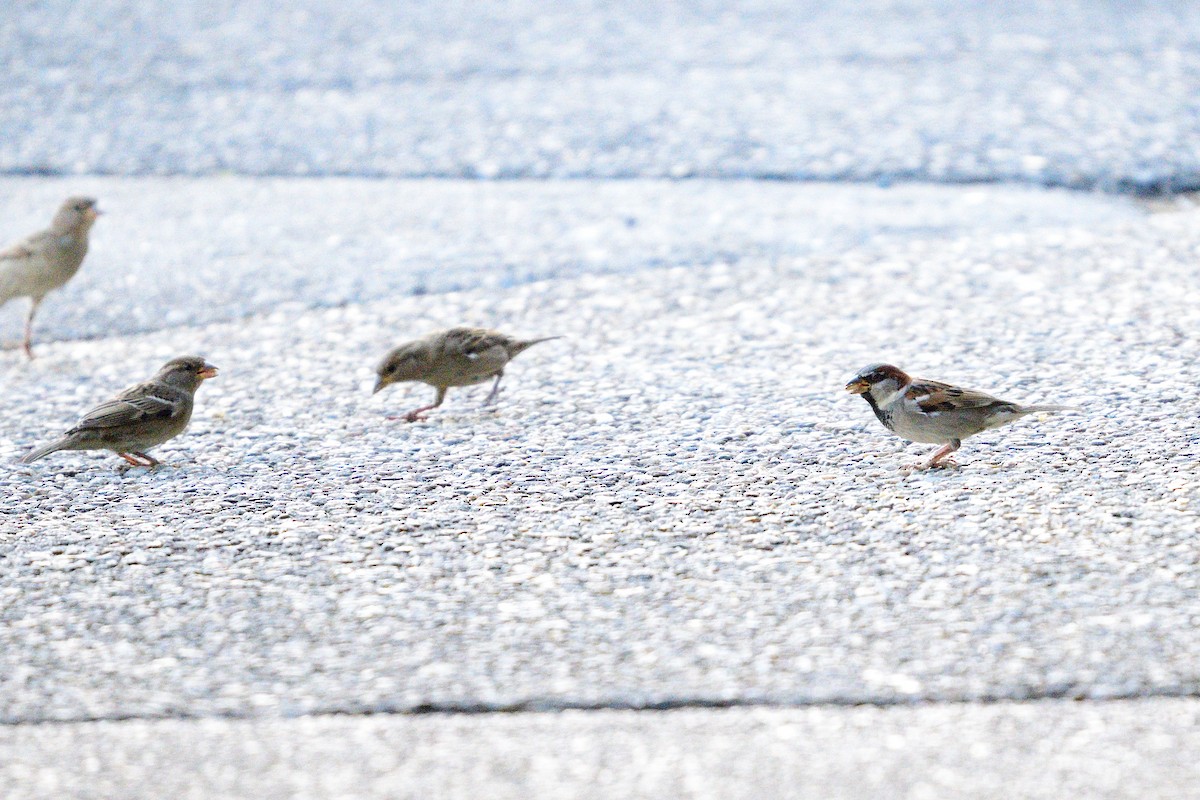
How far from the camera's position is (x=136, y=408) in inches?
208

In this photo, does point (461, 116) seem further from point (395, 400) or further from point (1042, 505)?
point (1042, 505)

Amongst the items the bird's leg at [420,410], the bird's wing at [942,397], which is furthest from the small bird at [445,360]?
the bird's wing at [942,397]

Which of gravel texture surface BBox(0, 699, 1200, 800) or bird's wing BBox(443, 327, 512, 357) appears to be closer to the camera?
gravel texture surface BBox(0, 699, 1200, 800)

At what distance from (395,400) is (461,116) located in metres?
4.10

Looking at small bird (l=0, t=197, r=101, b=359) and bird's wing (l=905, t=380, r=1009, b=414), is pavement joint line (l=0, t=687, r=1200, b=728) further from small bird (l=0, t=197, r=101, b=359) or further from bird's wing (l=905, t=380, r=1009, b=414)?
small bird (l=0, t=197, r=101, b=359)

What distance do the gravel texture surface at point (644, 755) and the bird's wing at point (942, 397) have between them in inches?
60.3

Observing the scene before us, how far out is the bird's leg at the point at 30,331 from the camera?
268 inches

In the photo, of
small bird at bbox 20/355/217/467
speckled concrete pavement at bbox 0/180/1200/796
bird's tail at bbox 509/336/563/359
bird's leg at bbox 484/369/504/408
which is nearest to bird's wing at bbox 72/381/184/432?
small bird at bbox 20/355/217/467

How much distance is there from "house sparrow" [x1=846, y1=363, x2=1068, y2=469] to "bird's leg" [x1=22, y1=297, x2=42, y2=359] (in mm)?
3847

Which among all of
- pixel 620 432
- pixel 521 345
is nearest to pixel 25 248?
pixel 521 345

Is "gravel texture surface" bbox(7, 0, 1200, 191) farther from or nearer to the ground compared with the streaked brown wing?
farther from the ground

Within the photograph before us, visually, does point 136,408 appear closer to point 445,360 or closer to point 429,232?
point 445,360

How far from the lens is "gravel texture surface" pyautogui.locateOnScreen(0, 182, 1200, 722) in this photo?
382 cm

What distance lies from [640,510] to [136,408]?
6.10 feet
